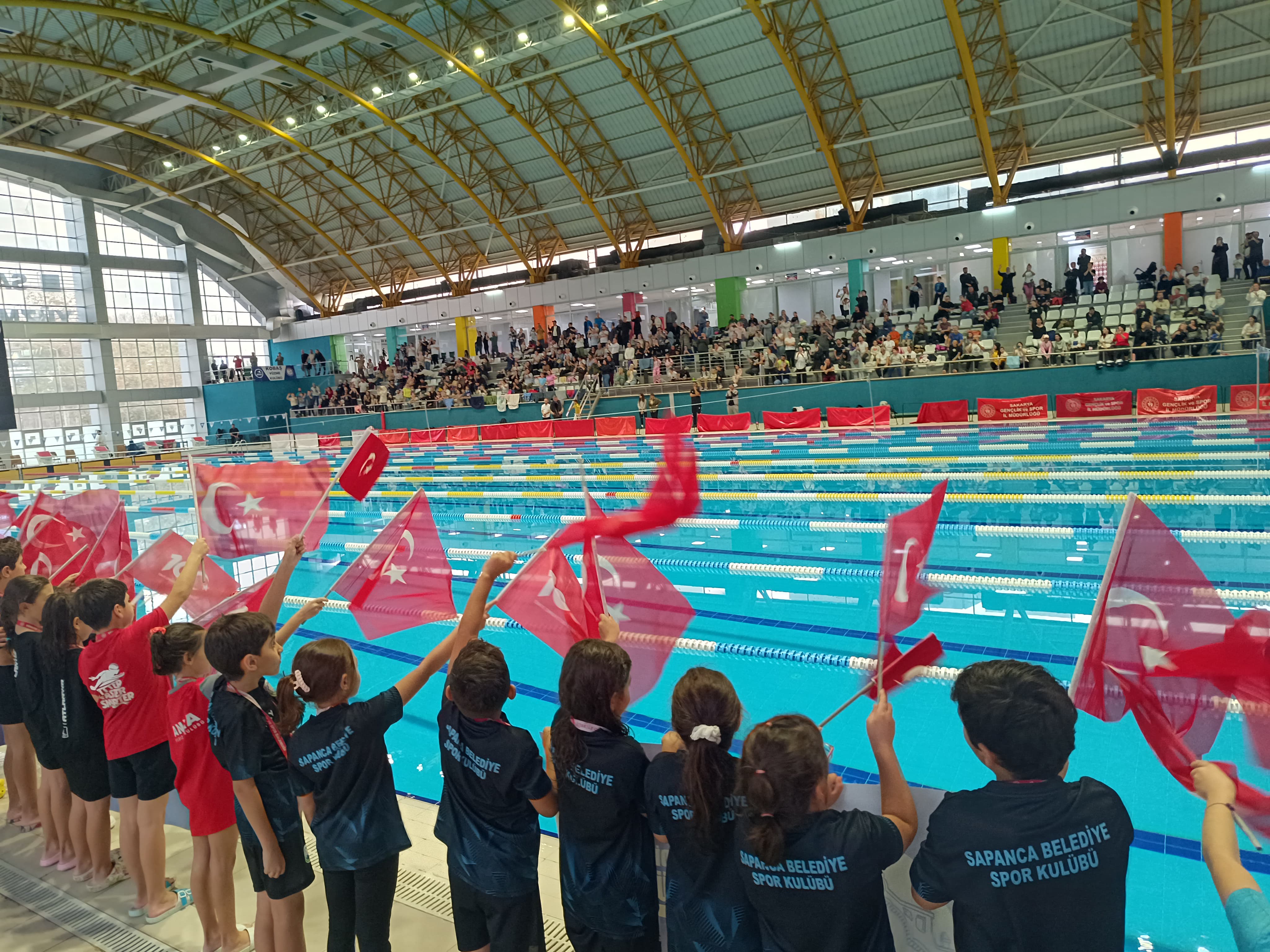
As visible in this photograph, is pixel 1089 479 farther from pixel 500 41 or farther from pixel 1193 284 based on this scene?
pixel 500 41

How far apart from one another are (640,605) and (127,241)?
1500 inches

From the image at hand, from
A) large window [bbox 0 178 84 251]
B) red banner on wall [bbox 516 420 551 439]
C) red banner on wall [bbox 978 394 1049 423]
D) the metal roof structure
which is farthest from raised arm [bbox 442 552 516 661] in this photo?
large window [bbox 0 178 84 251]

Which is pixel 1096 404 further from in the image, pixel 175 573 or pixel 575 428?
pixel 175 573

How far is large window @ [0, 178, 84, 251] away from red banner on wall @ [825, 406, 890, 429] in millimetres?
30041

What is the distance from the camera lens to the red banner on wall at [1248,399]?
1431cm

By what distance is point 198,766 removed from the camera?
2740mm

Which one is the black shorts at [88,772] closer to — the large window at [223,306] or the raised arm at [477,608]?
the raised arm at [477,608]

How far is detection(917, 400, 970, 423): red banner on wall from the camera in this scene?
58.7ft

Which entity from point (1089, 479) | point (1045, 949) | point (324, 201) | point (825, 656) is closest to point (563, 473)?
point (1089, 479)

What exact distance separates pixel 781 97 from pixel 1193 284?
11.3m

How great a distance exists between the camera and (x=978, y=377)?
60.4ft

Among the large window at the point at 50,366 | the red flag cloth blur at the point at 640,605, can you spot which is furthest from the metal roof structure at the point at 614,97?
the red flag cloth blur at the point at 640,605

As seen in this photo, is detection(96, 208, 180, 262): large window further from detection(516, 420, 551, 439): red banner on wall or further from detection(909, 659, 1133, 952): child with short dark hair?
detection(909, 659, 1133, 952): child with short dark hair

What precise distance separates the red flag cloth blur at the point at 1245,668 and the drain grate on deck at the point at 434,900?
1988 millimetres
